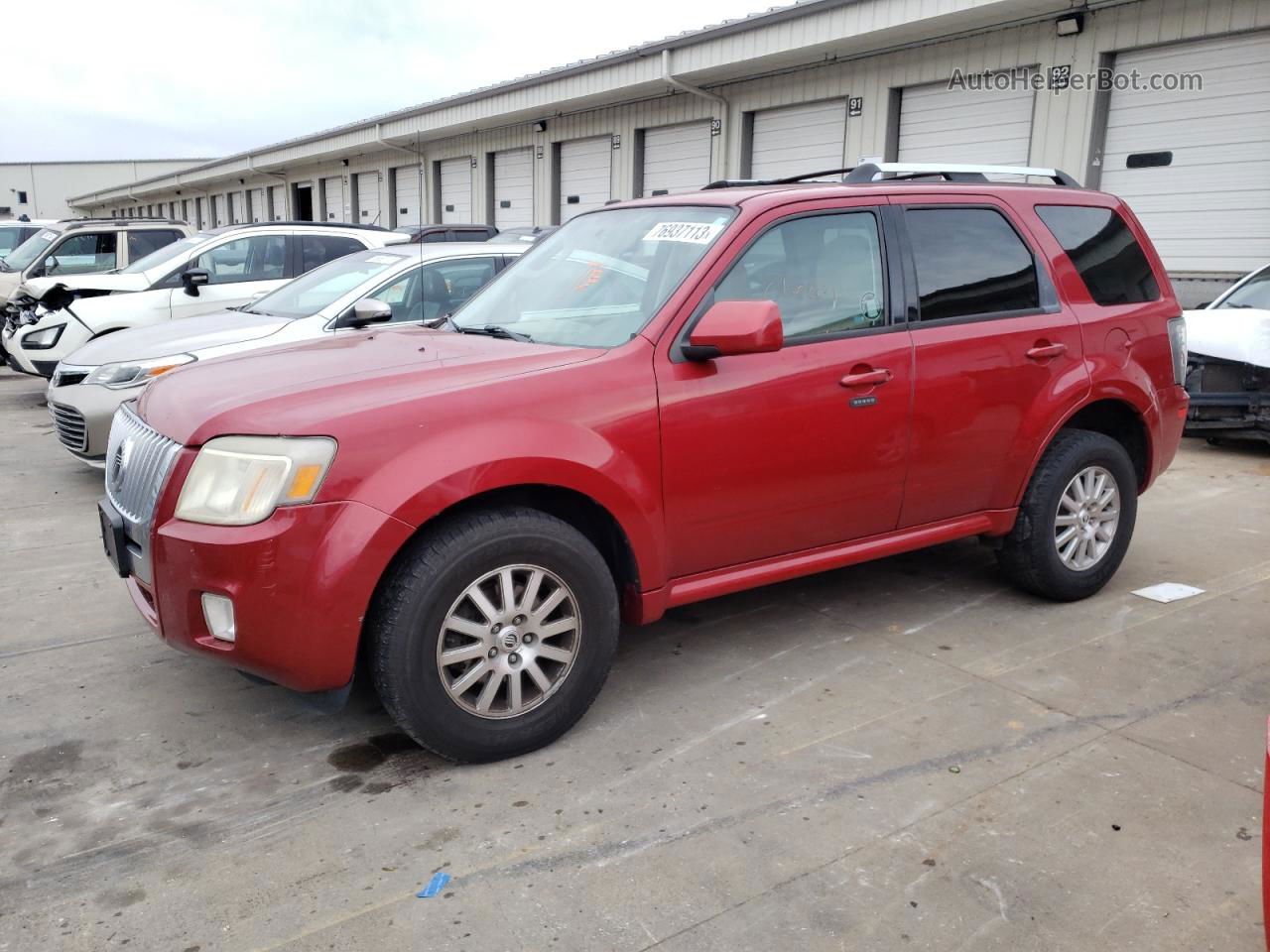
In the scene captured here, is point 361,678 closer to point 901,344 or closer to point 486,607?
point 486,607

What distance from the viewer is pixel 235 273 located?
397 inches

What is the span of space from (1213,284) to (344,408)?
10.5 meters

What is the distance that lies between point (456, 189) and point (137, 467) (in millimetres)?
21456

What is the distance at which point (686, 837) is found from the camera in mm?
2924

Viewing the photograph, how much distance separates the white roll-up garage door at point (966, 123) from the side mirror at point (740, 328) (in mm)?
10101

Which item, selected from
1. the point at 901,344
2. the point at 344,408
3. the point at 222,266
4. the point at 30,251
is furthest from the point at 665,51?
the point at 344,408

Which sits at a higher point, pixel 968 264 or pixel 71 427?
pixel 968 264

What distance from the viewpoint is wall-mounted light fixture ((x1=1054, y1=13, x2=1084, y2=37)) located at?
11.3m

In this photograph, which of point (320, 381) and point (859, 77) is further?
point (859, 77)

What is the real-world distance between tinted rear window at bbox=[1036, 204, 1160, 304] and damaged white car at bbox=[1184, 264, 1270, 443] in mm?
3870

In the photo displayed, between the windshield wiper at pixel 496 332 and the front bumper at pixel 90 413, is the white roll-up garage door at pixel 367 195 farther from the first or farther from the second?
the windshield wiper at pixel 496 332

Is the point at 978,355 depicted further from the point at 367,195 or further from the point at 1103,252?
the point at 367,195

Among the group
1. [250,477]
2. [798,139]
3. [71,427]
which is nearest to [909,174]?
[250,477]

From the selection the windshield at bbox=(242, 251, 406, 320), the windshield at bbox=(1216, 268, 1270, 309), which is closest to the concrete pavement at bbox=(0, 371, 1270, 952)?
the windshield at bbox=(242, 251, 406, 320)
